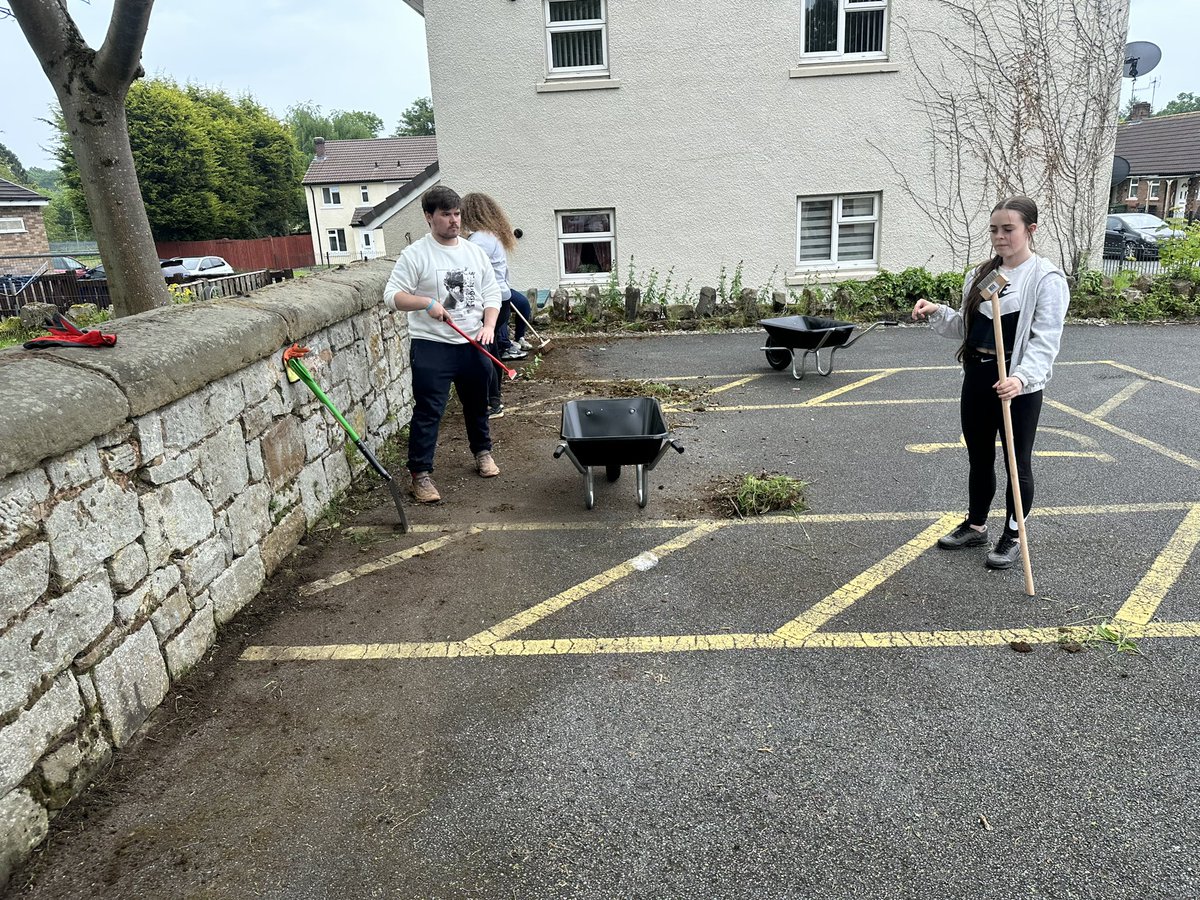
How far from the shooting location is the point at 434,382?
5.35 meters

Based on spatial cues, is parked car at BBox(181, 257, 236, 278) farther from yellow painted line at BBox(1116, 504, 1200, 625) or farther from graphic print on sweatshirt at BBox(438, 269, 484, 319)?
yellow painted line at BBox(1116, 504, 1200, 625)

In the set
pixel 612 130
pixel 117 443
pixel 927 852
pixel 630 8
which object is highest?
pixel 630 8

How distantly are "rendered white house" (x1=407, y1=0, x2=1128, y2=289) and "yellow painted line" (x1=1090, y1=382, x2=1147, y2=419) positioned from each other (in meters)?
5.74

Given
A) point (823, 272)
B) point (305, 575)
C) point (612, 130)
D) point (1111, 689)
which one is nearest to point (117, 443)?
point (305, 575)

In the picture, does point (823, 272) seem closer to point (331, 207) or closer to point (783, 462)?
point (783, 462)

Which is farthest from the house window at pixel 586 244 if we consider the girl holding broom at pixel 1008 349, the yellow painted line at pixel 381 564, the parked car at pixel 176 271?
the parked car at pixel 176 271

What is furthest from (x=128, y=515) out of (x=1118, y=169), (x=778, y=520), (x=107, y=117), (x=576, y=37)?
(x=1118, y=169)

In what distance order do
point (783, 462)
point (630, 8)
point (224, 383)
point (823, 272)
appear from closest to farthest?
point (224, 383)
point (783, 462)
point (630, 8)
point (823, 272)

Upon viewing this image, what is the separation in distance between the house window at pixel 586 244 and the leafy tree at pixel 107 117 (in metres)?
7.94

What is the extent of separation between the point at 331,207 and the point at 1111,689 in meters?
65.8

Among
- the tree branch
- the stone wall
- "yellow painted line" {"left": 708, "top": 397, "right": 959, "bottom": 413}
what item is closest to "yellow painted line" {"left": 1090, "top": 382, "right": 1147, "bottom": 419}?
"yellow painted line" {"left": 708, "top": 397, "right": 959, "bottom": 413}

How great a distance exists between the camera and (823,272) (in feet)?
43.5

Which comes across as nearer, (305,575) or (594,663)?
(594,663)

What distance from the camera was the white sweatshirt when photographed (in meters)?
5.26
